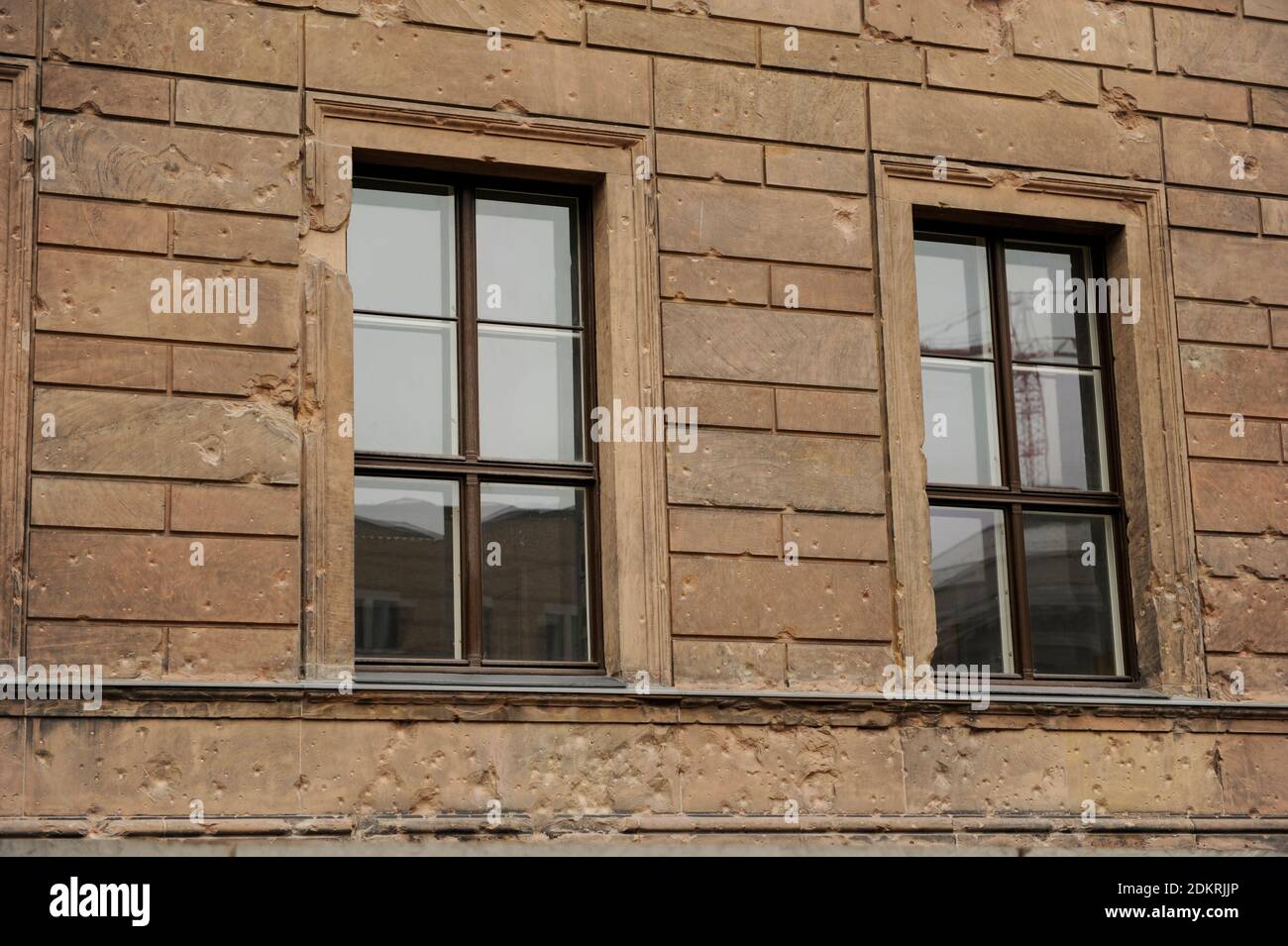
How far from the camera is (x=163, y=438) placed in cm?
733

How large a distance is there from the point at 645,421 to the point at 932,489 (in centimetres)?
143

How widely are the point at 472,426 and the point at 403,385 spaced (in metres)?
0.33

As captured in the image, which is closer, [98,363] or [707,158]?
[98,363]

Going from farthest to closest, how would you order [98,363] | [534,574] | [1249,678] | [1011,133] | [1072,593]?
[1011,133], [1072,593], [1249,678], [534,574], [98,363]

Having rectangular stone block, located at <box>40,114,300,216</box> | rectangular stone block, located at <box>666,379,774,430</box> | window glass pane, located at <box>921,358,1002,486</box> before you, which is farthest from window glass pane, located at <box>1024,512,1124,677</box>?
rectangular stone block, located at <box>40,114,300,216</box>

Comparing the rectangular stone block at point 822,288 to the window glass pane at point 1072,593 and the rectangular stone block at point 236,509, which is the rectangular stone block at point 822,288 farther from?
the rectangular stone block at point 236,509

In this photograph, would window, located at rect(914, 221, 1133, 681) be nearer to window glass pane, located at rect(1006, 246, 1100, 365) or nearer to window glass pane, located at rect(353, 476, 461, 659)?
window glass pane, located at rect(1006, 246, 1100, 365)

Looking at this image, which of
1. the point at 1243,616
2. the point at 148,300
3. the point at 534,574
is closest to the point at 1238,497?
the point at 1243,616

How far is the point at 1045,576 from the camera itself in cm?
868

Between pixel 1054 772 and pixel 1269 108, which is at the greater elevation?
pixel 1269 108

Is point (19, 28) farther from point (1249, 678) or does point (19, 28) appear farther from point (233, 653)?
point (1249, 678)

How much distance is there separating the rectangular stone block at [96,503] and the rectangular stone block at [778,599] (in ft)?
6.95

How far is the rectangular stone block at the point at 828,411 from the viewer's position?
8.21 meters

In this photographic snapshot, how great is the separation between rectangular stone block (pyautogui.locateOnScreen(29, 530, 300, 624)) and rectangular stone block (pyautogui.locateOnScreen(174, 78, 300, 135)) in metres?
1.71
